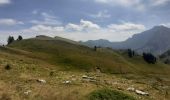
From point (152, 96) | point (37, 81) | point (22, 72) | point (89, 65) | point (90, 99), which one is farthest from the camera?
point (89, 65)

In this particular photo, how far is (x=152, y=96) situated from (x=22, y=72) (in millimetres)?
17015

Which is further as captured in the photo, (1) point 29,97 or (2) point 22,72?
(2) point 22,72

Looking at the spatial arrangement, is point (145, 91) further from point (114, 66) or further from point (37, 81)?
point (114, 66)

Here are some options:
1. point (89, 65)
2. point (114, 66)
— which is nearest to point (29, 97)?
point (89, 65)

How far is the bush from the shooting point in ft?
78.6

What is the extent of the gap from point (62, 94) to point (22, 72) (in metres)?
13.5

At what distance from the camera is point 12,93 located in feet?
86.4

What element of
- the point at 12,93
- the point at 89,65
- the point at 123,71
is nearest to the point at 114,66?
the point at 123,71

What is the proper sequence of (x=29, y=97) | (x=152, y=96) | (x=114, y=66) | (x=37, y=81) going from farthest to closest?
(x=114, y=66)
(x=37, y=81)
(x=152, y=96)
(x=29, y=97)

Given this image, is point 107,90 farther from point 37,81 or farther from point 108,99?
point 37,81

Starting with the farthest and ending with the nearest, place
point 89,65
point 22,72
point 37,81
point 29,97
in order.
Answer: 1. point 89,65
2. point 22,72
3. point 37,81
4. point 29,97

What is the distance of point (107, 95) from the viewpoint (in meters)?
24.3

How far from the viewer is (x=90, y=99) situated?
23672mm

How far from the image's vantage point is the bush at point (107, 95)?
23955 millimetres
